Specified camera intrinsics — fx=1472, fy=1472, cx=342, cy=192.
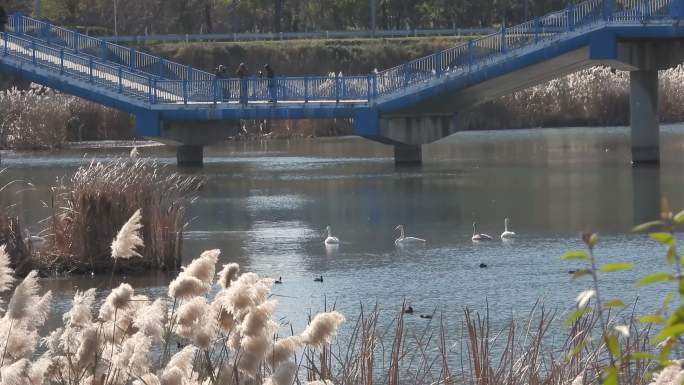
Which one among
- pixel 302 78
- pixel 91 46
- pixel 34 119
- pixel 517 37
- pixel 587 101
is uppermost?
pixel 91 46

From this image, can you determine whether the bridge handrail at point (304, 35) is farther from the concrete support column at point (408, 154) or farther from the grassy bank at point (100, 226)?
the grassy bank at point (100, 226)

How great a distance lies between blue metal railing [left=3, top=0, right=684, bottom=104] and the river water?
2006 mm

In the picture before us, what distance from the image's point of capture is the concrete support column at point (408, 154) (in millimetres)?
37344

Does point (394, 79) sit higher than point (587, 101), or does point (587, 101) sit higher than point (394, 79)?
point (394, 79)

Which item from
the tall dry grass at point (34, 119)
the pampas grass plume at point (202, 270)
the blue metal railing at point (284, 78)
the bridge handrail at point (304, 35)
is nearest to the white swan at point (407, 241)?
the blue metal railing at point (284, 78)

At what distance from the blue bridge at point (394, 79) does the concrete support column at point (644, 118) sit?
0.08 feet

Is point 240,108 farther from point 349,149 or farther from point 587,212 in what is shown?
point 587,212

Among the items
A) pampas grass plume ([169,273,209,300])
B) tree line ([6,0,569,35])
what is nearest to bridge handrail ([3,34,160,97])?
pampas grass plume ([169,273,209,300])

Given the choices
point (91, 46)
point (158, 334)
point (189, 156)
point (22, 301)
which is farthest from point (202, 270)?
point (91, 46)

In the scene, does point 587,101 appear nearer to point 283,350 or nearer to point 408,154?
point 408,154

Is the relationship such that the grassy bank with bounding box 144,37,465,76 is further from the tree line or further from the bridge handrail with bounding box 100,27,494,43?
the tree line

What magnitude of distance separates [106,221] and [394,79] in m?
19.7

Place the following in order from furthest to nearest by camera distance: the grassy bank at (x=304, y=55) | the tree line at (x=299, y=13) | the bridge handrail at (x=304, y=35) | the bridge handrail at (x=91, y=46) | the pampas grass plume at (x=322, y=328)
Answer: the tree line at (x=299, y=13), the bridge handrail at (x=304, y=35), the grassy bank at (x=304, y=55), the bridge handrail at (x=91, y=46), the pampas grass plume at (x=322, y=328)

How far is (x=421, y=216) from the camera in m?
24.6
